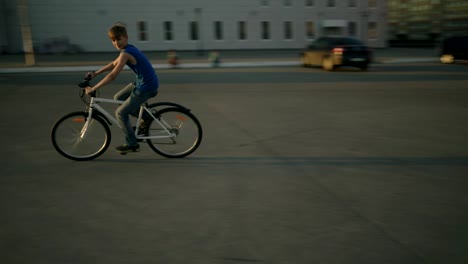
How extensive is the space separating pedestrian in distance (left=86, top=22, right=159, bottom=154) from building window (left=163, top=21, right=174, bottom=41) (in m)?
42.3

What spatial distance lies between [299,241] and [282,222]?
42cm

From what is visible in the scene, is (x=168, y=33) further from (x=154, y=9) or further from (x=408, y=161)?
(x=408, y=161)

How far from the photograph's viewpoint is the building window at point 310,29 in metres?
49.9

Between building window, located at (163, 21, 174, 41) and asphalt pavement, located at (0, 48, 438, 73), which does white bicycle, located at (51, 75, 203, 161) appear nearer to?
asphalt pavement, located at (0, 48, 438, 73)

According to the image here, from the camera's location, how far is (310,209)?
427 cm

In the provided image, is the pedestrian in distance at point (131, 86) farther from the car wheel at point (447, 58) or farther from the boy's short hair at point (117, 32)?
the car wheel at point (447, 58)

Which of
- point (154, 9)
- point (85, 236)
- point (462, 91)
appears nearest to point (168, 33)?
point (154, 9)

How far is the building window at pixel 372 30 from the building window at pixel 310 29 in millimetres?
6987

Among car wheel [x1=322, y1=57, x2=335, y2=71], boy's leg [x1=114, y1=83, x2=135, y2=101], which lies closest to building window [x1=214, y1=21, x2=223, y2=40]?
car wheel [x1=322, y1=57, x2=335, y2=71]

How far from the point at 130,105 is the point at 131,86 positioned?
1.02 feet

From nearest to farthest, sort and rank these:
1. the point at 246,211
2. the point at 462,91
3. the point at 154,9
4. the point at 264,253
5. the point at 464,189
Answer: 1. the point at 264,253
2. the point at 246,211
3. the point at 464,189
4. the point at 462,91
5. the point at 154,9

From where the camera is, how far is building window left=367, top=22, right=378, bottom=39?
51750 millimetres

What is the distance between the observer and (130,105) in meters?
5.94

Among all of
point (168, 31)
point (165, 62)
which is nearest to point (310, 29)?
point (168, 31)
